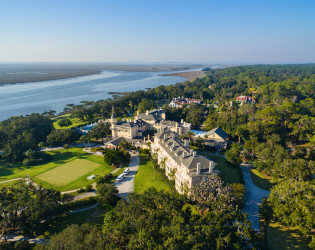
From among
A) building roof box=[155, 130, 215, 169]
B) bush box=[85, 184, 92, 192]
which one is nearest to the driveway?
bush box=[85, 184, 92, 192]

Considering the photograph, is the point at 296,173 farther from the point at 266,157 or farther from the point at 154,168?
the point at 154,168

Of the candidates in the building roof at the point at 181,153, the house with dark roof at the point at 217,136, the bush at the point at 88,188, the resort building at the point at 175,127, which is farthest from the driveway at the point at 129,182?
the house with dark roof at the point at 217,136

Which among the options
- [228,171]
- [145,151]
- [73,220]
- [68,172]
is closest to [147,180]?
[145,151]

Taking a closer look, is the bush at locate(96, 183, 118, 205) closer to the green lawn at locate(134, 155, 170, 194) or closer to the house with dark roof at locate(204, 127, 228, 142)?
the green lawn at locate(134, 155, 170, 194)

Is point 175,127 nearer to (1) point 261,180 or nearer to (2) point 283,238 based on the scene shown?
(1) point 261,180

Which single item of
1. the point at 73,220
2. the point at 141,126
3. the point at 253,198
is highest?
the point at 141,126

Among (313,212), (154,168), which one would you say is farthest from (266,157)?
(154,168)
